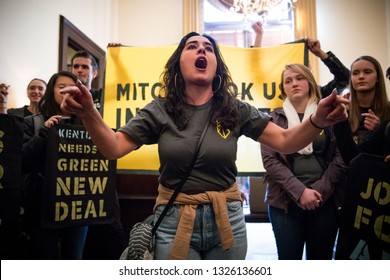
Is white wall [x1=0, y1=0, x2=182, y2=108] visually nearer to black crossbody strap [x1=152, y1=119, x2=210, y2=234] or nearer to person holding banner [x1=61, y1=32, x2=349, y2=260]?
person holding banner [x1=61, y1=32, x2=349, y2=260]

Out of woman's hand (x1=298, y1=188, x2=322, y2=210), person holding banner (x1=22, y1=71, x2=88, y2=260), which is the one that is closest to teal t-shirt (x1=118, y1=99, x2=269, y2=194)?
woman's hand (x1=298, y1=188, x2=322, y2=210)

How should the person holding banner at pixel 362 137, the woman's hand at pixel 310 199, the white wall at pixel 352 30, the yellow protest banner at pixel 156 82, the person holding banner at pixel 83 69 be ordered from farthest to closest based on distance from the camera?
the white wall at pixel 352 30, the person holding banner at pixel 83 69, the yellow protest banner at pixel 156 82, the woman's hand at pixel 310 199, the person holding banner at pixel 362 137

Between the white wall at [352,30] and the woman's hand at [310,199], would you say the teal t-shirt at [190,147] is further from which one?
the white wall at [352,30]

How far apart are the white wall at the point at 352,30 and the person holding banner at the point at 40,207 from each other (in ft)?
12.3

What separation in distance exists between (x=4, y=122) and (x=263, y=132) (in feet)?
3.43

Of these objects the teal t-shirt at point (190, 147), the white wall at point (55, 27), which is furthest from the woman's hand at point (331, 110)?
the white wall at point (55, 27)

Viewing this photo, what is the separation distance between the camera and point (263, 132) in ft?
2.88

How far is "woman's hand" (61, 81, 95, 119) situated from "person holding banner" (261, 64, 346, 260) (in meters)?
0.87

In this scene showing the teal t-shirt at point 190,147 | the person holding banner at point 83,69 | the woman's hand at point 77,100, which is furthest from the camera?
the person holding banner at point 83,69

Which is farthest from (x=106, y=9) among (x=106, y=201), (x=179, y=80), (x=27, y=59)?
(x=179, y=80)

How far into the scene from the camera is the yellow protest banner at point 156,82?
1844 mm

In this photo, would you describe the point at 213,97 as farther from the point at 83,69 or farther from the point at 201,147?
the point at 83,69

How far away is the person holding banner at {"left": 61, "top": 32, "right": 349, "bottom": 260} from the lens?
0.77 m

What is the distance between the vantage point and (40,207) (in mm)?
1346
